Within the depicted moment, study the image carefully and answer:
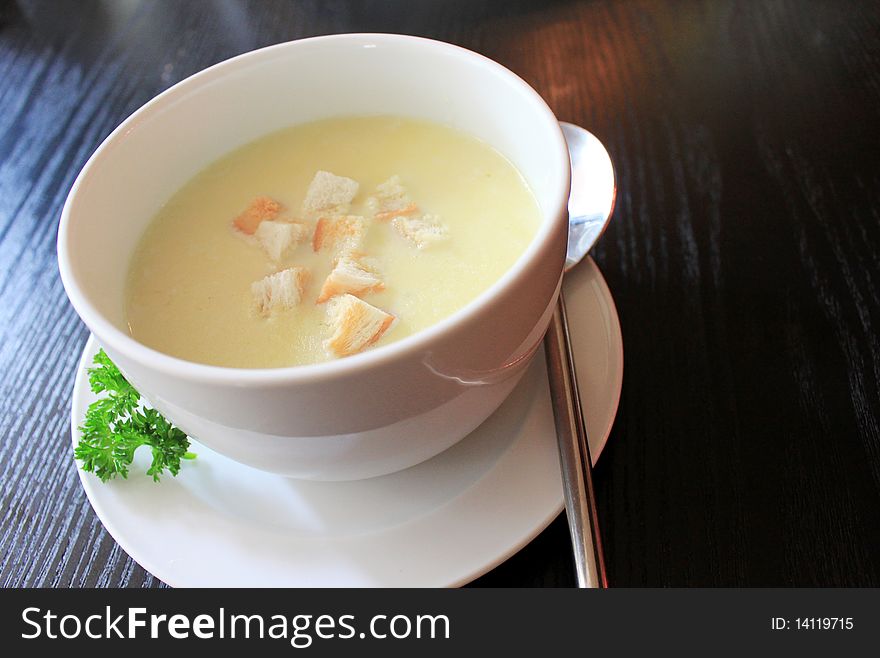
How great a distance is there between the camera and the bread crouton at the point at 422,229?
0.88 metres

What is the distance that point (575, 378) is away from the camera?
851 millimetres

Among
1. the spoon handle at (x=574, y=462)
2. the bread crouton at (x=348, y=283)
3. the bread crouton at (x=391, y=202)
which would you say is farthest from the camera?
the bread crouton at (x=391, y=202)

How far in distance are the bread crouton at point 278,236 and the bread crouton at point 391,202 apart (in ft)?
0.27

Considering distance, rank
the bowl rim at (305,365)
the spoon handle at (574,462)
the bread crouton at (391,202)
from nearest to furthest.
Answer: the bowl rim at (305,365) → the spoon handle at (574,462) → the bread crouton at (391,202)

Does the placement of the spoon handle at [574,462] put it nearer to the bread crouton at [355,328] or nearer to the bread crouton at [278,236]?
the bread crouton at [355,328]

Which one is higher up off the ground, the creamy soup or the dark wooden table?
the creamy soup

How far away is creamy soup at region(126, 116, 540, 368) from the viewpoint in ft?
2.68

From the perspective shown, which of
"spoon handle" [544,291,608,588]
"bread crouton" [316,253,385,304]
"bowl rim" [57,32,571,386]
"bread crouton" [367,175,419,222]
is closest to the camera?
"bowl rim" [57,32,571,386]

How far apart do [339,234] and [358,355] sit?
1.02 feet

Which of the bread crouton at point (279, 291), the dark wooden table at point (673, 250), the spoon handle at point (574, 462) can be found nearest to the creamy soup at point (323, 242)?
the bread crouton at point (279, 291)

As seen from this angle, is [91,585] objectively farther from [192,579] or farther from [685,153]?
[685,153]

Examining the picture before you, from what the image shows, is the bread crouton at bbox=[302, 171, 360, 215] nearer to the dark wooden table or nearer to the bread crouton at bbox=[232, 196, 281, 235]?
the bread crouton at bbox=[232, 196, 281, 235]

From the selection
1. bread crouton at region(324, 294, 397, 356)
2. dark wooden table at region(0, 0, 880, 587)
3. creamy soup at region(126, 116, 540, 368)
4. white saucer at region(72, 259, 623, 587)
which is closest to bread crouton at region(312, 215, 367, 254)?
creamy soup at region(126, 116, 540, 368)
